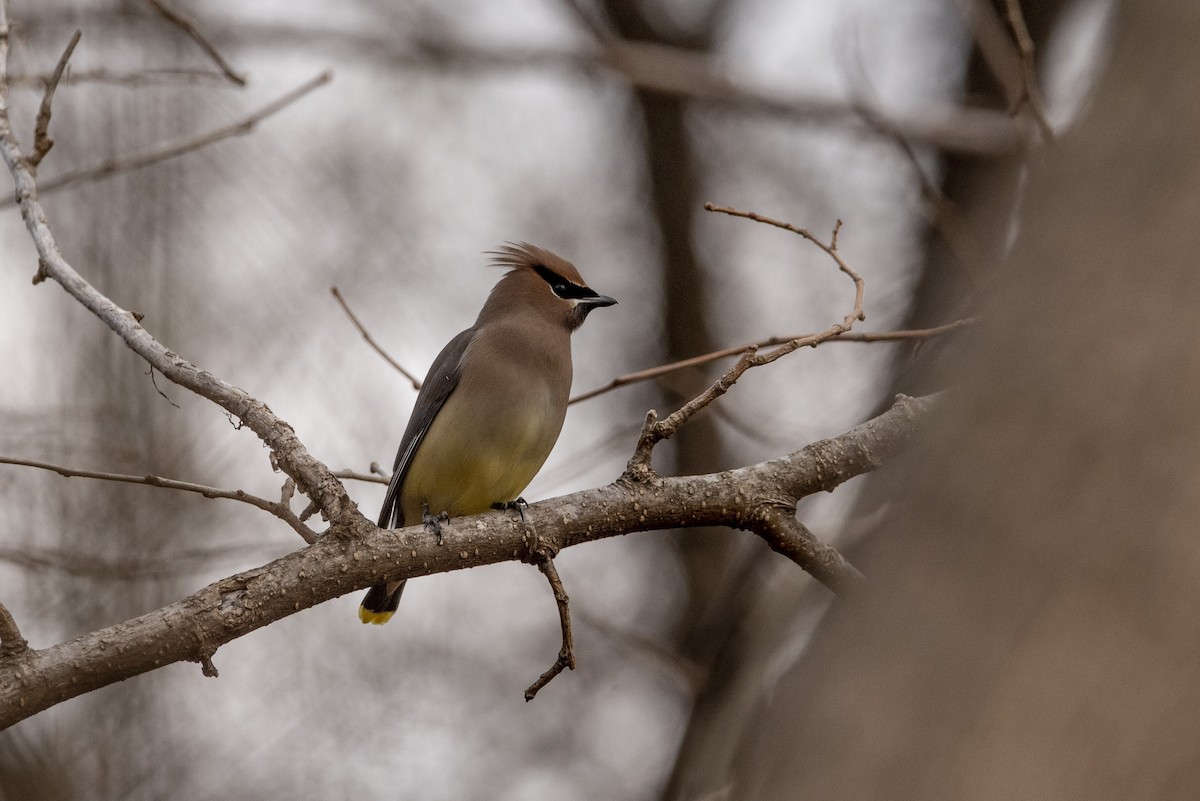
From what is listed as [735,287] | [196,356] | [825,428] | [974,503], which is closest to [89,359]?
[196,356]

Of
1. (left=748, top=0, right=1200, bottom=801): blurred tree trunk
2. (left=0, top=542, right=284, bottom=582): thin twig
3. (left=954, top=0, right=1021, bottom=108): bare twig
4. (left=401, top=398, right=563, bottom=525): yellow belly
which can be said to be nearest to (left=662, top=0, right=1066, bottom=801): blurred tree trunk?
(left=748, top=0, right=1200, bottom=801): blurred tree trunk

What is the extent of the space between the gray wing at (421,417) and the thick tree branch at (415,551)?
6.18ft

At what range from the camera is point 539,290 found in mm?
6090

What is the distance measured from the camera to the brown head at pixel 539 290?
599 cm

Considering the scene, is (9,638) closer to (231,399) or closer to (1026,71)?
(231,399)

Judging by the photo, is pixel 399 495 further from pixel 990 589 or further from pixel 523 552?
pixel 990 589

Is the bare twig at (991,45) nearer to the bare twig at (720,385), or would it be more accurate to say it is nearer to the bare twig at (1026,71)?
the bare twig at (1026,71)

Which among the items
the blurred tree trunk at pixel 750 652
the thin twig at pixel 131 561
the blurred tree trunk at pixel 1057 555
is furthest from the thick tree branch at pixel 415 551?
the thin twig at pixel 131 561

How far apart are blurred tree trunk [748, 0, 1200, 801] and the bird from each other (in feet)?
12.1

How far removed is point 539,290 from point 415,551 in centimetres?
282

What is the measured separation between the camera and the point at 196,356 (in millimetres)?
7547

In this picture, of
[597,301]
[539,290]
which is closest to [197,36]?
[539,290]

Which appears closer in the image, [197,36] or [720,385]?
[720,385]

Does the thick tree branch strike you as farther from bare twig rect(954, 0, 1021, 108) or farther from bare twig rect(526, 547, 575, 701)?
bare twig rect(954, 0, 1021, 108)
